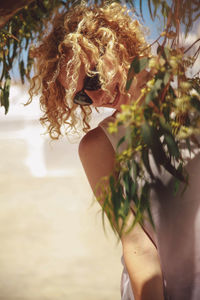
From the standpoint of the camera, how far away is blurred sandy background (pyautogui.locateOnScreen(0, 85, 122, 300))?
10.8ft

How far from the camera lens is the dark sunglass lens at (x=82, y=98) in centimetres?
108

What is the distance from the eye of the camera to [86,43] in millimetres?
984

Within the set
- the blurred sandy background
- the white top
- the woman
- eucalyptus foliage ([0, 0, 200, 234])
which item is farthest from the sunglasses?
the blurred sandy background

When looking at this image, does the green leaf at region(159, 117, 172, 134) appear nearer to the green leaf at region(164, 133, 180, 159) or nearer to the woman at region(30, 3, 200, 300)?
the green leaf at region(164, 133, 180, 159)

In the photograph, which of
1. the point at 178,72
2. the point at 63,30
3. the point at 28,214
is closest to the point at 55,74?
the point at 63,30

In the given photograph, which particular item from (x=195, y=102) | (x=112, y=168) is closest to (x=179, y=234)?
(x=112, y=168)

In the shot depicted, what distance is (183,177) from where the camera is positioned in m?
0.82

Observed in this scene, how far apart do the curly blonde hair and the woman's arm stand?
139mm

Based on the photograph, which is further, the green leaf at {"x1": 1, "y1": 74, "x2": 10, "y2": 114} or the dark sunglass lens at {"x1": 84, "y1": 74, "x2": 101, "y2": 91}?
the green leaf at {"x1": 1, "y1": 74, "x2": 10, "y2": 114}

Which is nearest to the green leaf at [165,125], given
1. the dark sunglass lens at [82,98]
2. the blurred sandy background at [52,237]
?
the dark sunglass lens at [82,98]

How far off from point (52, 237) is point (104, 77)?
3477 mm

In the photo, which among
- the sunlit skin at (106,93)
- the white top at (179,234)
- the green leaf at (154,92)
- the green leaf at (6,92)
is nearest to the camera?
the green leaf at (154,92)

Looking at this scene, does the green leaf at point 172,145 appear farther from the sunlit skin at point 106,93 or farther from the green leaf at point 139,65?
the sunlit skin at point 106,93

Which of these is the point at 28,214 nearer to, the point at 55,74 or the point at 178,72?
the point at 55,74
